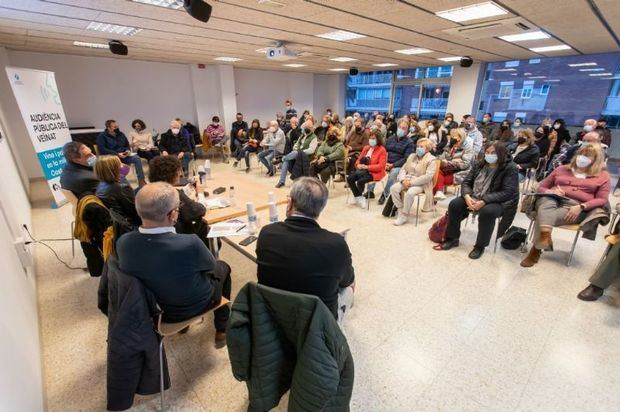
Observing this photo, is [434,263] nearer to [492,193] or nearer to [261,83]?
[492,193]

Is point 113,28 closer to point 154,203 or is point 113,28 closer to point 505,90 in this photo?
point 154,203

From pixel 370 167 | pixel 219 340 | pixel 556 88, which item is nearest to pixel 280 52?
pixel 370 167

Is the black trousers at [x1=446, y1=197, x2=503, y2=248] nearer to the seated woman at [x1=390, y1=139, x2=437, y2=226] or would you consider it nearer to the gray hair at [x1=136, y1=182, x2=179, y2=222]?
the seated woman at [x1=390, y1=139, x2=437, y2=226]

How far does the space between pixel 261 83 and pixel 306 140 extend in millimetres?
5917

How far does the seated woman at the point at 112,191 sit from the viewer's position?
2.27m

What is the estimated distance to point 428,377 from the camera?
1.80 meters

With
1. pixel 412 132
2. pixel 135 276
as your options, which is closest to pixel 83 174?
pixel 135 276

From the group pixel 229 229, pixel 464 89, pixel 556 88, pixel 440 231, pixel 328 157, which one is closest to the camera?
pixel 229 229

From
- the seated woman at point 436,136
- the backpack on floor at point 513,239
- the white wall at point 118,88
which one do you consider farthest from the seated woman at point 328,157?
the white wall at point 118,88

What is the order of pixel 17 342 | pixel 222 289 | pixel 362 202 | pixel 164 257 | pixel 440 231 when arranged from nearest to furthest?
pixel 164 257 < pixel 17 342 < pixel 222 289 < pixel 440 231 < pixel 362 202

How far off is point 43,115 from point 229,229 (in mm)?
3951

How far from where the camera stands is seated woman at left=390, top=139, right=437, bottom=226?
3857 mm

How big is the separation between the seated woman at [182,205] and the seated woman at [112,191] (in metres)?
0.29

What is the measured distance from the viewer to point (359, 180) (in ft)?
14.9
